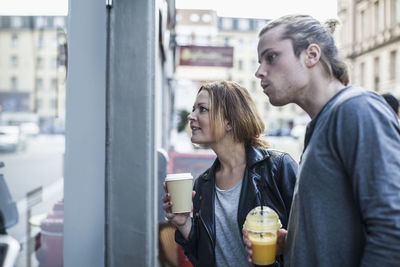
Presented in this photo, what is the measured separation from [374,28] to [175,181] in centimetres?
3384

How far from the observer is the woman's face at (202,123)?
206cm

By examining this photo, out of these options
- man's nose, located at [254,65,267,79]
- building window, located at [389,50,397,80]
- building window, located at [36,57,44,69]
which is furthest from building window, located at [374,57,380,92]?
man's nose, located at [254,65,267,79]

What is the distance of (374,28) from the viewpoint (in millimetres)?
30625

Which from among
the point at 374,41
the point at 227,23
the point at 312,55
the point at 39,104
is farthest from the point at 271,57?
the point at 227,23

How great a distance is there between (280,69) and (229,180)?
0.82 m

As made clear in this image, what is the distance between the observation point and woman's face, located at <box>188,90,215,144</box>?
2.06m

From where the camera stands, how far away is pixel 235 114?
2070 mm

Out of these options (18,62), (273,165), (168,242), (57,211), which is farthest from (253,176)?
(18,62)

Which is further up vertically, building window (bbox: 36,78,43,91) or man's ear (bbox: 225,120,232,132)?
building window (bbox: 36,78,43,91)

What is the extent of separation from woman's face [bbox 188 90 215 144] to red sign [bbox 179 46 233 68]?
5222mm

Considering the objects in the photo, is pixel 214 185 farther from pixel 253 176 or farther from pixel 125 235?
pixel 125 235

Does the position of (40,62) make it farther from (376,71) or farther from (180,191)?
(180,191)

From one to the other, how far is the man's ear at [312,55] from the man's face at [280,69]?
17 mm

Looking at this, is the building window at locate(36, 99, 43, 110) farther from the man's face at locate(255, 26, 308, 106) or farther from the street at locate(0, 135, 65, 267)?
the man's face at locate(255, 26, 308, 106)
